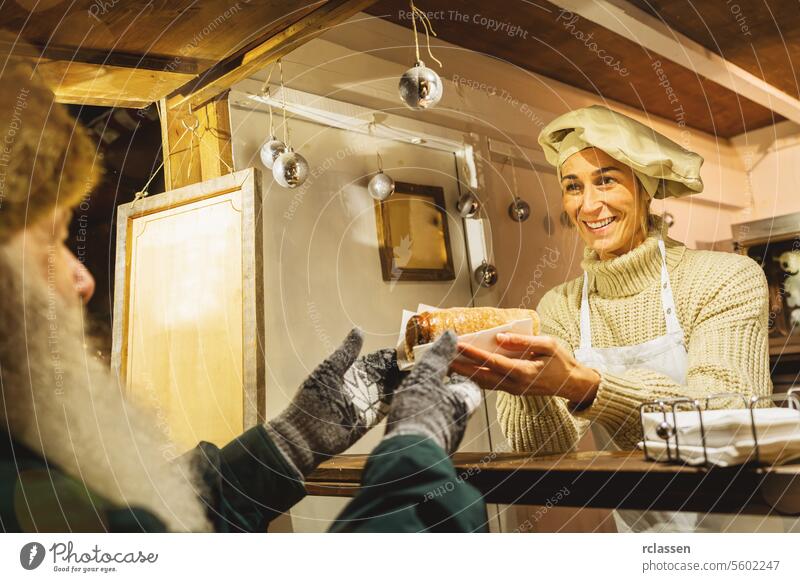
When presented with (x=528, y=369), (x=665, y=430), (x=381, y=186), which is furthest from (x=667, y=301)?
(x=381, y=186)

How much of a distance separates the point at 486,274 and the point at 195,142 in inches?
31.4

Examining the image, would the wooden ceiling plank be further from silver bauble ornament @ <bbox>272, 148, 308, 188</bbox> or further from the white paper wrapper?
the white paper wrapper

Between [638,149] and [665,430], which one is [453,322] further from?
[638,149]

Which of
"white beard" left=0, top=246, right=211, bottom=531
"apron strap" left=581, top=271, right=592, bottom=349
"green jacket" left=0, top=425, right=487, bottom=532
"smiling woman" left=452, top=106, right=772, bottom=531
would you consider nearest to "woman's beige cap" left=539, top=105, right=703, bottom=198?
"smiling woman" left=452, top=106, right=772, bottom=531

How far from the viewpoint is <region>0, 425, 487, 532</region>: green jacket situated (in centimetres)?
56

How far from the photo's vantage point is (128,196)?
100 cm

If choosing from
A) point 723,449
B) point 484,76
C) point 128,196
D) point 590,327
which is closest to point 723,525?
point 723,449

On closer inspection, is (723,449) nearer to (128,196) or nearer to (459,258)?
(128,196)

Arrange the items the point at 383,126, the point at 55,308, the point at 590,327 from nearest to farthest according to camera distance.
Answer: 1. the point at 55,308
2. the point at 590,327
3. the point at 383,126

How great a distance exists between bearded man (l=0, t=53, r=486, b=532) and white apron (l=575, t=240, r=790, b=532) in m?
0.26

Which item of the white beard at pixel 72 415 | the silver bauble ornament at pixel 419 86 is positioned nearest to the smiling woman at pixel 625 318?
the silver bauble ornament at pixel 419 86

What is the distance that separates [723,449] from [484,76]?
116 cm

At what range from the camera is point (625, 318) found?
39.5 inches

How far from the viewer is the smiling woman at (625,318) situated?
0.76 meters
